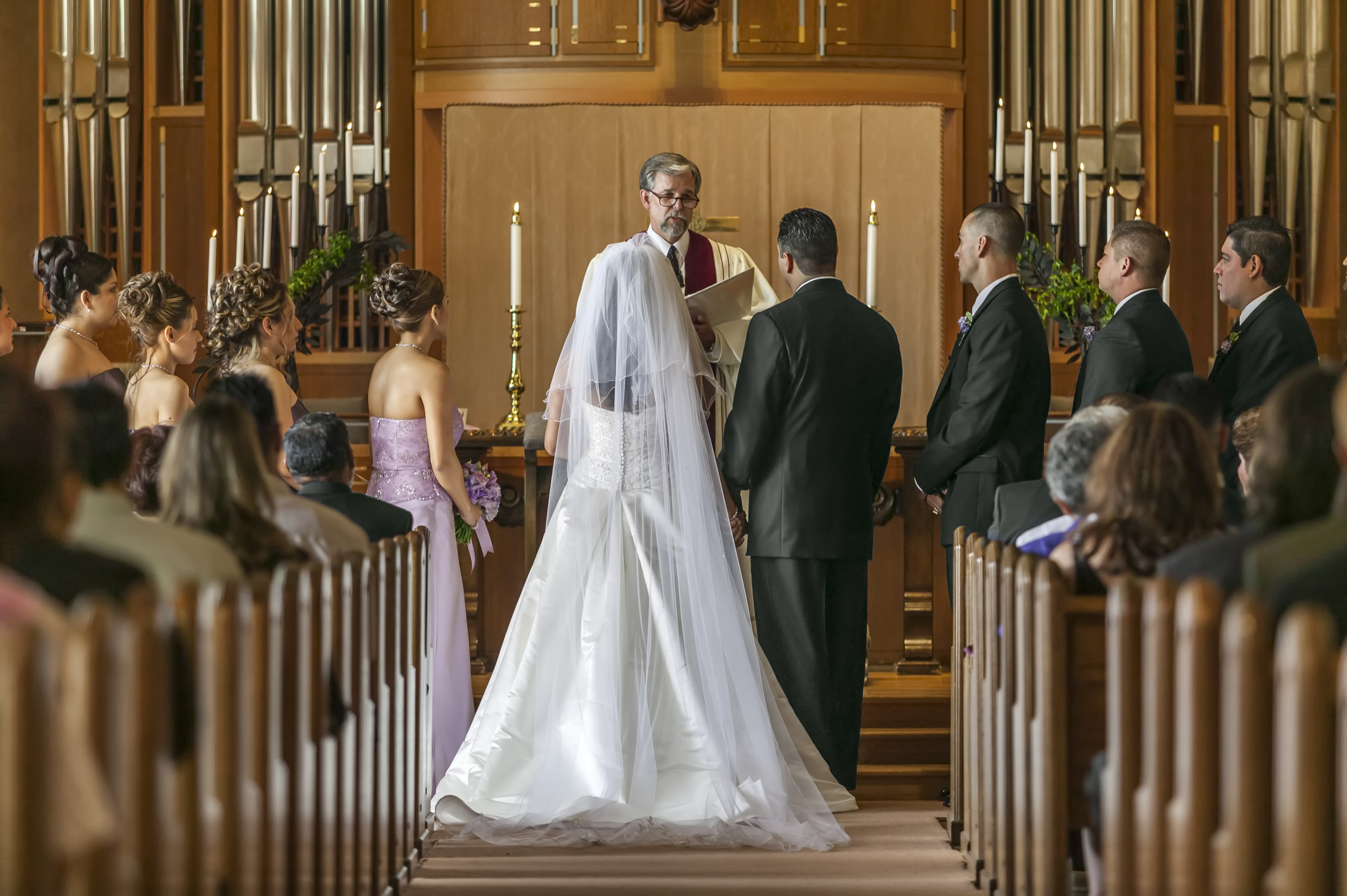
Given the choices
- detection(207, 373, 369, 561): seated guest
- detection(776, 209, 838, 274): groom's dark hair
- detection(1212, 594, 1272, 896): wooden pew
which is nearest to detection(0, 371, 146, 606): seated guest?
detection(207, 373, 369, 561): seated guest

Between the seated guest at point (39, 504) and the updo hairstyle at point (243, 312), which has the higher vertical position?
the updo hairstyle at point (243, 312)

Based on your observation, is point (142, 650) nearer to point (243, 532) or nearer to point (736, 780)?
point (243, 532)

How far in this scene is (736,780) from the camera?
4027 millimetres

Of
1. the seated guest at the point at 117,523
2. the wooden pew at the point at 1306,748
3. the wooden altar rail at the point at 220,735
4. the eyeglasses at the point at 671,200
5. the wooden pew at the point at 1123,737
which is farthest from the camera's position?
the eyeglasses at the point at 671,200

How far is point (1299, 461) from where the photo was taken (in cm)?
258

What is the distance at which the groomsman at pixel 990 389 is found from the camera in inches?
184

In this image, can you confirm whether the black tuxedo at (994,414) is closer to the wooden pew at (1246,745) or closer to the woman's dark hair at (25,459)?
the wooden pew at (1246,745)

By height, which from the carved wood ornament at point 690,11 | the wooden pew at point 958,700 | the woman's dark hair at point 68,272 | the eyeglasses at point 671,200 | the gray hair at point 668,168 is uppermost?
the carved wood ornament at point 690,11

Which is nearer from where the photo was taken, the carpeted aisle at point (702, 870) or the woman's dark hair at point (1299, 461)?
the woman's dark hair at point (1299, 461)

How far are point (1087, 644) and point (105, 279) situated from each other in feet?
12.0

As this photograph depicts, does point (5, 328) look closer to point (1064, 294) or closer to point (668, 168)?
Result: point (668, 168)

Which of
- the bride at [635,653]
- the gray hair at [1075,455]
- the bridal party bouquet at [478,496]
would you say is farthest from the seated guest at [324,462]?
the gray hair at [1075,455]

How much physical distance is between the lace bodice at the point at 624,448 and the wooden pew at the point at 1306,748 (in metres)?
2.44

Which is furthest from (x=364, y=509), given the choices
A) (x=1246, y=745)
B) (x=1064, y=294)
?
(x=1064, y=294)
